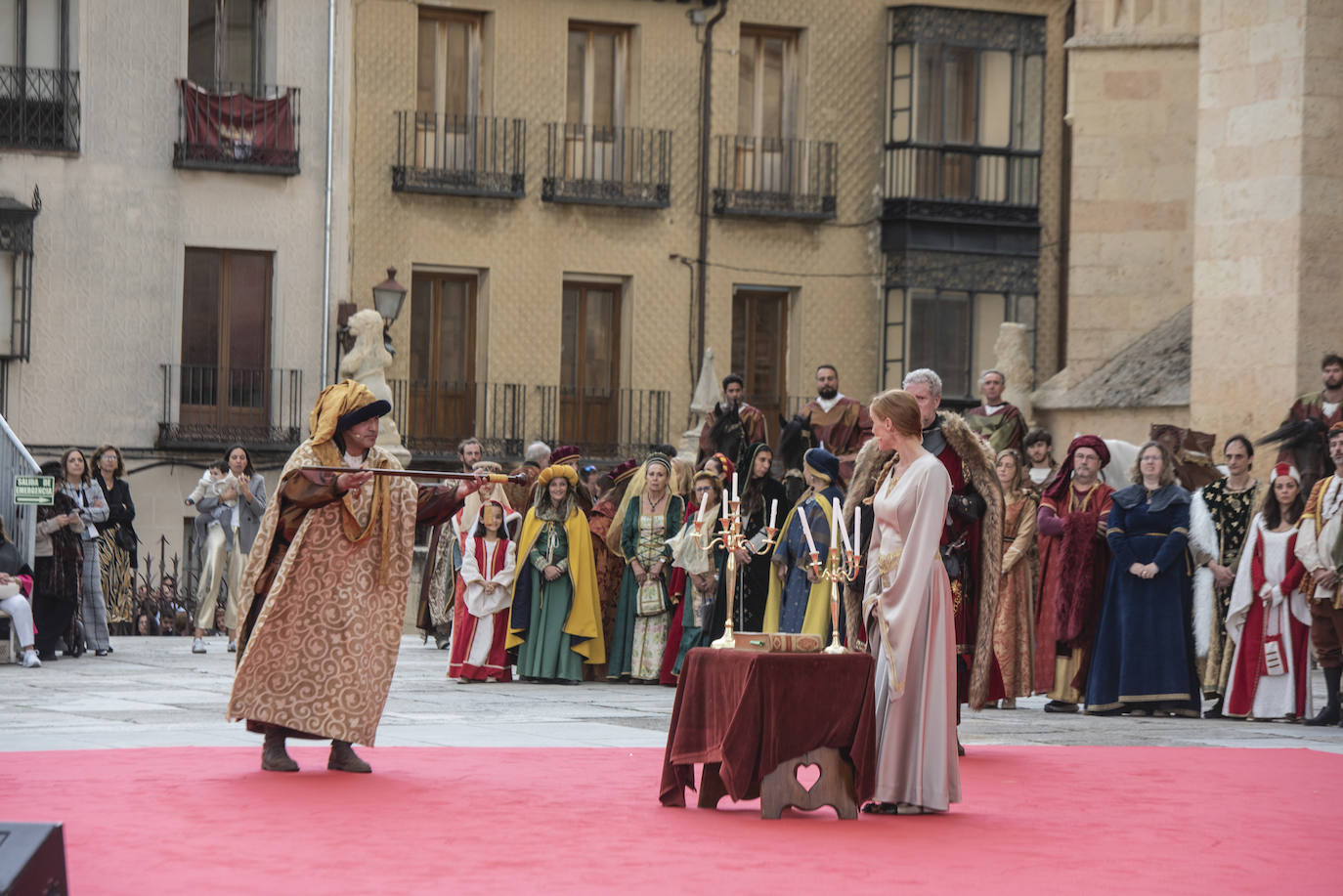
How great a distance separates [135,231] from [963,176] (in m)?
11.2

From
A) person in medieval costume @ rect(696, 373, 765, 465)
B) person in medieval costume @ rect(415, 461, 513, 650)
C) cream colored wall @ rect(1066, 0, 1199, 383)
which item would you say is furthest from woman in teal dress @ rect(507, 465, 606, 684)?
cream colored wall @ rect(1066, 0, 1199, 383)

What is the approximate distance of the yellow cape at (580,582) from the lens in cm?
1597

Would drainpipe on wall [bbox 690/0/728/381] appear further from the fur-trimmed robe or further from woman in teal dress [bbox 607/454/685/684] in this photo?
the fur-trimmed robe

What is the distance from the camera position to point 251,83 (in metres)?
27.1

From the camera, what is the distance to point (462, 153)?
28.0 meters

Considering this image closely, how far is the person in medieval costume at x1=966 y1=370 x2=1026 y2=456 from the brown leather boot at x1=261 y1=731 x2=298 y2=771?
27.6 ft

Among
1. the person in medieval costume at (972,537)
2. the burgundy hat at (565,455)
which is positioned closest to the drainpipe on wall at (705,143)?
the burgundy hat at (565,455)

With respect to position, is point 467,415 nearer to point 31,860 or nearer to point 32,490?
point 32,490

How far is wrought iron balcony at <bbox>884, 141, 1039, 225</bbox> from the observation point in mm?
29688

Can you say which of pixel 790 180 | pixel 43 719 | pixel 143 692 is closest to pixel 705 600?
pixel 143 692

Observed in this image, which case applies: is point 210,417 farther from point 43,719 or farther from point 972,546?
point 972,546

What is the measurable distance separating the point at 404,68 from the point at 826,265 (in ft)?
20.7

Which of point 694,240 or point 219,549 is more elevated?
point 694,240

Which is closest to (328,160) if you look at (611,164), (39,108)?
(39,108)
